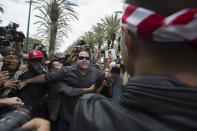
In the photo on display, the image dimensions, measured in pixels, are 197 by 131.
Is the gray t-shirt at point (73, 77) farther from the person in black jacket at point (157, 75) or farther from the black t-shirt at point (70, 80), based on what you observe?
the person in black jacket at point (157, 75)

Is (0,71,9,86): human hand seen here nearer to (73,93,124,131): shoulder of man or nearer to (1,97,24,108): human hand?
(1,97,24,108): human hand

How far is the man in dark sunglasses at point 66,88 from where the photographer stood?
10.7ft

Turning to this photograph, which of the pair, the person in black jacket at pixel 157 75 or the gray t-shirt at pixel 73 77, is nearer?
the person in black jacket at pixel 157 75

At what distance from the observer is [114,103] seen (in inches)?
32.5

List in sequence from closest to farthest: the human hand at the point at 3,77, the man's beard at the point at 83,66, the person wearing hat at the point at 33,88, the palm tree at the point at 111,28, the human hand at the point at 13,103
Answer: the human hand at the point at 13,103
the human hand at the point at 3,77
the person wearing hat at the point at 33,88
the man's beard at the point at 83,66
the palm tree at the point at 111,28

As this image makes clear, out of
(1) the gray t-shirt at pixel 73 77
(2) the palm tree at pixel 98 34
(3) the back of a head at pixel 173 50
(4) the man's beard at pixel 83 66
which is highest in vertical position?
(2) the palm tree at pixel 98 34

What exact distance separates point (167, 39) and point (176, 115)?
30cm

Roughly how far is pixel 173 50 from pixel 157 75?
13cm

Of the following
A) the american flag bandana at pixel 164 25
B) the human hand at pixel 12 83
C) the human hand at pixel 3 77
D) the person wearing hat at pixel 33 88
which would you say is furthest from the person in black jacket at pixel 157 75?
the person wearing hat at pixel 33 88

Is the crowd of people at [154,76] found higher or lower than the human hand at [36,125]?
higher

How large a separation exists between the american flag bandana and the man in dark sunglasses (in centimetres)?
256

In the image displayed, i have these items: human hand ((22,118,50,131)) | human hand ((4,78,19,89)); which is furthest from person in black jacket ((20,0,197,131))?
human hand ((4,78,19,89))

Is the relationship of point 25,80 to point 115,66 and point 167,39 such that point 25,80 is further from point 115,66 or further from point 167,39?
point 167,39

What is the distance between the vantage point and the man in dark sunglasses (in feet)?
10.7
